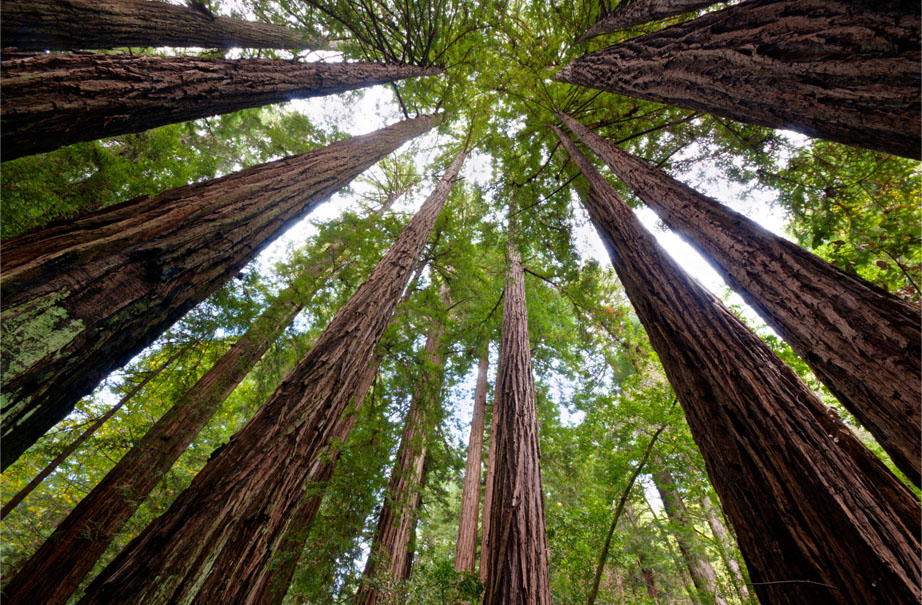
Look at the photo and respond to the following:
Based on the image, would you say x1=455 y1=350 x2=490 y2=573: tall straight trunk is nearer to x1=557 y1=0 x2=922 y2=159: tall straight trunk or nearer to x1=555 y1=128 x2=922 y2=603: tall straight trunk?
x1=555 y1=128 x2=922 y2=603: tall straight trunk

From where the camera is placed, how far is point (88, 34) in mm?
2490

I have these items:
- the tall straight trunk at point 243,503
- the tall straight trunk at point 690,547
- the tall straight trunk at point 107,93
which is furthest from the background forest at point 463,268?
the tall straight trunk at point 107,93

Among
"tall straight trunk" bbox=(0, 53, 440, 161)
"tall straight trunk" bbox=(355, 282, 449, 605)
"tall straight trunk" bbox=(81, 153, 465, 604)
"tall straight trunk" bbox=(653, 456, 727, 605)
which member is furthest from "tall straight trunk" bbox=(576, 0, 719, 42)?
"tall straight trunk" bbox=(653, 456, 727, 605)

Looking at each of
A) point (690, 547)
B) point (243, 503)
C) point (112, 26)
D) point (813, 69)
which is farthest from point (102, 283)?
point (690, 547)

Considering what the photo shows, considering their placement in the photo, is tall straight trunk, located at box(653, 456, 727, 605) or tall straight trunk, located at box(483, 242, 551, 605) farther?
tall straight trunk, located at box(653, 456, 727, 605)

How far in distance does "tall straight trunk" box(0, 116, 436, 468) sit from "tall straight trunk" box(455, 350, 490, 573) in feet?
15.4

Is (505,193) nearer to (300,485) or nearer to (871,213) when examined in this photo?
(871,213)

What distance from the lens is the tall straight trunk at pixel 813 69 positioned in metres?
1.09

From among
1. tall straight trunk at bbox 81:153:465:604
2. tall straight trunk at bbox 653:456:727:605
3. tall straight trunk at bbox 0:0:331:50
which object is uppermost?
tall straight trunk at bbox 0:0:331:50

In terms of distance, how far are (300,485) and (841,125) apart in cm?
335

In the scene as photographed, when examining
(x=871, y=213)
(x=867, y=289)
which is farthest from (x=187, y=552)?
(x=871, y=213)

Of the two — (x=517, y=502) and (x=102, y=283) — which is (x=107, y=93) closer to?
(x=102, y=283)

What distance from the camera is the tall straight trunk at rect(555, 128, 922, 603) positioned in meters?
0.99

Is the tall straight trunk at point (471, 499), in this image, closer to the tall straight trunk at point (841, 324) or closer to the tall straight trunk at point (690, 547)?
the tall straight trunk at point (690, 547)
